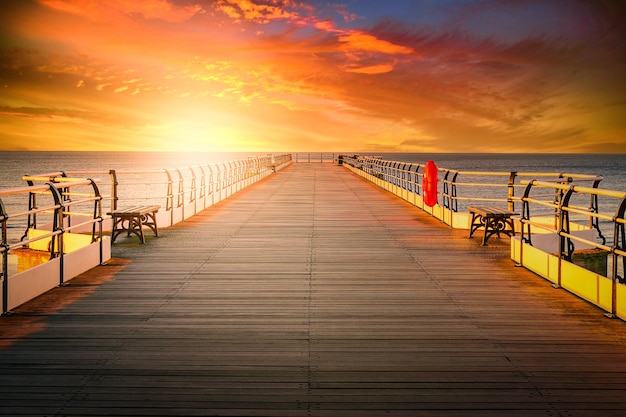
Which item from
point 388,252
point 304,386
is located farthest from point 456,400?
point 388,252

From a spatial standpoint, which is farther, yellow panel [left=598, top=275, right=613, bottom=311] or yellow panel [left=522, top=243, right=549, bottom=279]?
yellow panel [left=522, top=243, right=549, bottom=279]

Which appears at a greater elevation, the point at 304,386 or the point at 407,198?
the point at 407,198

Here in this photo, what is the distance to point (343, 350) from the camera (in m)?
4.62

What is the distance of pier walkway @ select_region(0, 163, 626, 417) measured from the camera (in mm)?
3672

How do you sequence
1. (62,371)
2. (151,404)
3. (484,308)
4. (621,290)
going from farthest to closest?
(484,308) < (621,290) < (62,371) < (151,404)

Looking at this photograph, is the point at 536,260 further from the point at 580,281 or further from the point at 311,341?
the point at 311,341

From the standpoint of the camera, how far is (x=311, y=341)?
4.84 m

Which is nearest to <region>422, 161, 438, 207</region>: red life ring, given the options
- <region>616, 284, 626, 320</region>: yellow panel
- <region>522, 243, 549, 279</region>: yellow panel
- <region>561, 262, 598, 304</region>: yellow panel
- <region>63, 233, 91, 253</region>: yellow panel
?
<region>522, 243, 549, 279</region>: yellow panel

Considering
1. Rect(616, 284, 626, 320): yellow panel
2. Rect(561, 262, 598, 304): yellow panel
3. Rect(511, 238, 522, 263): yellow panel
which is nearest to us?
Rect(616, 284, 626, 320): yellow panel

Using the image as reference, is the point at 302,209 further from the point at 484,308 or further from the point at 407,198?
the point at 484,308

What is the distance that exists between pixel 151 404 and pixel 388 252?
628cm

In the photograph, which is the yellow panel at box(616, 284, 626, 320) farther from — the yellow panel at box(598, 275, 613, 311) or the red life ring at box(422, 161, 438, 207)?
the red life ring at box(422, 161, 438, 207)

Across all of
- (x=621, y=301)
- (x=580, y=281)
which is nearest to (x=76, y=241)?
(x=580, y=281)

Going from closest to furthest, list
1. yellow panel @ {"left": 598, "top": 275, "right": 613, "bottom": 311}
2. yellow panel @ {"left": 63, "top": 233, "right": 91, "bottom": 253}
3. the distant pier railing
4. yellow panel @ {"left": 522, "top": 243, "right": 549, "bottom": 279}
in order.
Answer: yellow panel @ {"left": 598, "top": 275, "right": 613, "bottom": 311} < the distant pier railing < yellow panel @ {"left": 522, "top": 243, "right": 549, "bottom": 279} < yellow panel @ {"left": 63, "top": 233, "right": 91, "bottom": 253}
